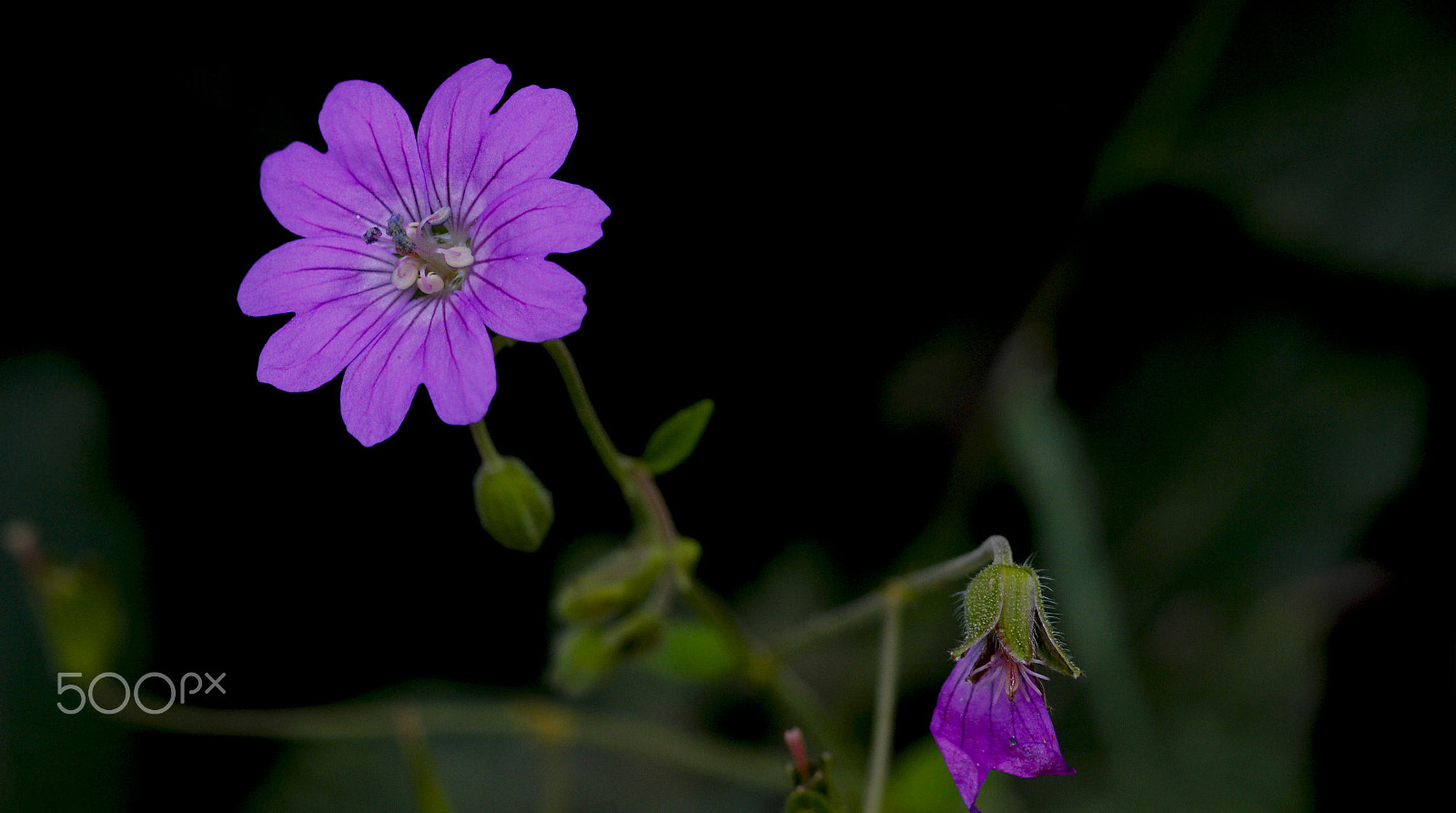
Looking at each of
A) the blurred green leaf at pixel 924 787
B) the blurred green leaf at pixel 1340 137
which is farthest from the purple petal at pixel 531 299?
the blurred green leaf at pixel 1340 137

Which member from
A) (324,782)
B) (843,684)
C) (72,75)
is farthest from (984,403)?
(72,75)

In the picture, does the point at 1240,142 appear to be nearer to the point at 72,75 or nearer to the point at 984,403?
the point at 984,403

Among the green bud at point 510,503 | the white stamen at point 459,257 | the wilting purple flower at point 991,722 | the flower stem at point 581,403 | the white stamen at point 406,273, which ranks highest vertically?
the white stamen at point 406,273

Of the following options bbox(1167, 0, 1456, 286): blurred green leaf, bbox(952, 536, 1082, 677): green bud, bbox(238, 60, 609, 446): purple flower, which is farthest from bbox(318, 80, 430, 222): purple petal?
bbox(1167, 0, 1456, 286): blurred green leaf

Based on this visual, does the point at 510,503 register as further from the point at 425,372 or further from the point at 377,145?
the point at 377,145

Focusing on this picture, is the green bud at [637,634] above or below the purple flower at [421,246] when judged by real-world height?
below

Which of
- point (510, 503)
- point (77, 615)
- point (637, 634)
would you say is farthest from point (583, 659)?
point (77, 615)

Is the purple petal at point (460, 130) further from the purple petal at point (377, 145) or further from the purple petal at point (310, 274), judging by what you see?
the purple petal at point (310, 274)
